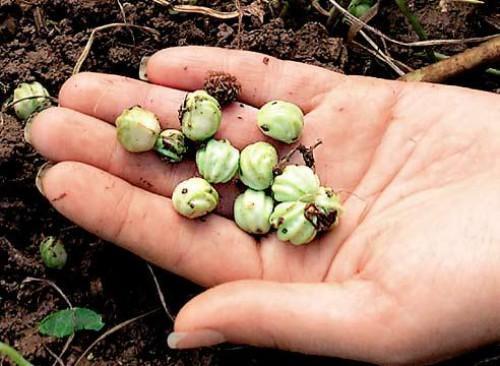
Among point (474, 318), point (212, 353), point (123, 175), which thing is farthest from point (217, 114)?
point (474, 318)

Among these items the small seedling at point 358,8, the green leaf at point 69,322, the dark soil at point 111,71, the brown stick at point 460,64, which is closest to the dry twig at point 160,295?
the dark soil at point 111,71

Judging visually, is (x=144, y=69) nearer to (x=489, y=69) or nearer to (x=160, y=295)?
(x=160, y=295)

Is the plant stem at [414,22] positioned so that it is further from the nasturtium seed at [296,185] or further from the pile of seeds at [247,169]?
the nasturtium seed at [296,185]

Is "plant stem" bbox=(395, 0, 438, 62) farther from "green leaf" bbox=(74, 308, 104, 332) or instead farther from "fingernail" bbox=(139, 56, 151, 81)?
"green leaf" bbox=(74, 308, 104, 332)

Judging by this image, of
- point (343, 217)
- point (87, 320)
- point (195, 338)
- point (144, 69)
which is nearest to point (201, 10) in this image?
point (144, 69)

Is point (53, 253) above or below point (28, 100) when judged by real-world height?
below

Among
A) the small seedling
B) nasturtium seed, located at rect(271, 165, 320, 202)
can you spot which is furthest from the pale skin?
the small seedling

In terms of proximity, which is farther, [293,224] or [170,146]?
[170,146]
